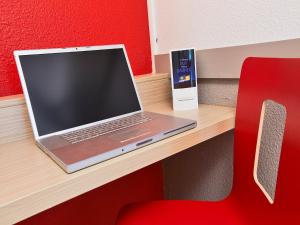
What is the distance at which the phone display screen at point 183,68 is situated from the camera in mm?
933

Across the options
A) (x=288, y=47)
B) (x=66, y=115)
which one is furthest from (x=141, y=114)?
(x=288, y=47)

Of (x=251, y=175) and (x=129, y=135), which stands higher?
(x=129, y=135)

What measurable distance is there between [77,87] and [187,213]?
479 mm

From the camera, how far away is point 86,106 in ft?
2.59

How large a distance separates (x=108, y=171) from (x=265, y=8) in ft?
2.22

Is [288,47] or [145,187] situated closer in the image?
[288,47]

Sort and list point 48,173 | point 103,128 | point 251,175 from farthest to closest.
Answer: point 103,128 → point 251,175 → point 48,173

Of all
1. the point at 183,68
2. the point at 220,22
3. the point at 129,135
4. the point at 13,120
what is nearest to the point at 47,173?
the point at 129,135

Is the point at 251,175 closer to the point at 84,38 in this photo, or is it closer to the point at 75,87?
the point at 75,87

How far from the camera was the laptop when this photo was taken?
0.62 m

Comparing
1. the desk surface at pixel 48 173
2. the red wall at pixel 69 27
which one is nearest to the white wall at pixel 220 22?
the red wall at pixel 69 27

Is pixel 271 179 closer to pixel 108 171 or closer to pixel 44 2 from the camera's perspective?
pixel 108 171

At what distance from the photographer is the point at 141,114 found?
866mm

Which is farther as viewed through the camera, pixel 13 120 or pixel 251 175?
pixel 13 120
